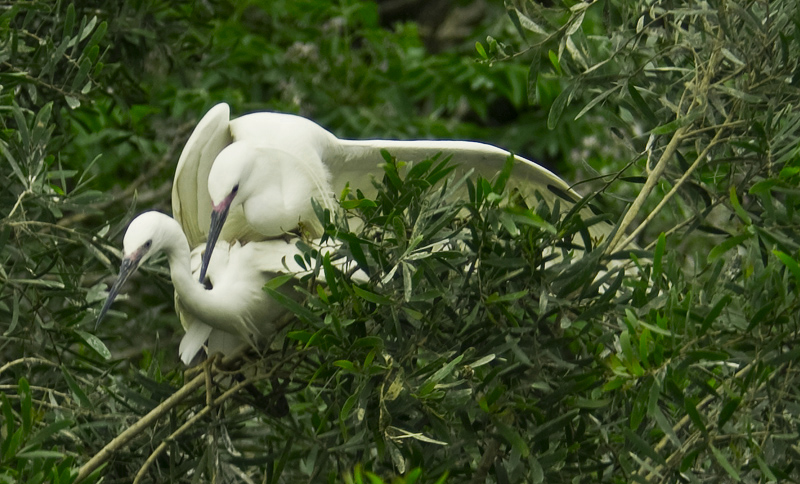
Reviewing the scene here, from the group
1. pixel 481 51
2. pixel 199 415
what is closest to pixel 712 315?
pixel 481 51

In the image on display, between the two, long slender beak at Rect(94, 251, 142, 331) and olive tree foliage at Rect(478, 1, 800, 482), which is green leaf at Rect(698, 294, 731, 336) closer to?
olive tree foliage at Rect(478, 1, 800, 482)

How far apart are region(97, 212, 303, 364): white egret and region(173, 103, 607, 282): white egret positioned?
7cm

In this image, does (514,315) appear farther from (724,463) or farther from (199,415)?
(199,415)

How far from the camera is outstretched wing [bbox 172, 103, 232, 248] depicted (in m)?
2.59

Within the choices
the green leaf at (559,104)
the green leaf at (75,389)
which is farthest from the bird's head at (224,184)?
the green leaf at (559,104)

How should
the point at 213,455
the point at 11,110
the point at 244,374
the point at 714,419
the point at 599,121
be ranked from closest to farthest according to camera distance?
the point at 714,419 < the point at 213,455 < the point at 11,110 < the point at 244,374 < the point at 599,121

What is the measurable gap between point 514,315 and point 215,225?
84 centimetres

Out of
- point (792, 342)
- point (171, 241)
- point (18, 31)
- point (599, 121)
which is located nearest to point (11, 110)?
point (18, 31)

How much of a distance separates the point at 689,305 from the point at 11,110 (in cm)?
155

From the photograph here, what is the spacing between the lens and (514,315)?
6.01ft

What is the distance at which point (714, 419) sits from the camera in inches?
70.6

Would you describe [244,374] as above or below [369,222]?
below

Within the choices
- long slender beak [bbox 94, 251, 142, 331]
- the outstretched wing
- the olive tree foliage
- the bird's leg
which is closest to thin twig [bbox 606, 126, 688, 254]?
the olive tree foliage

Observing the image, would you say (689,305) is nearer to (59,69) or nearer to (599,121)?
(59,69)
